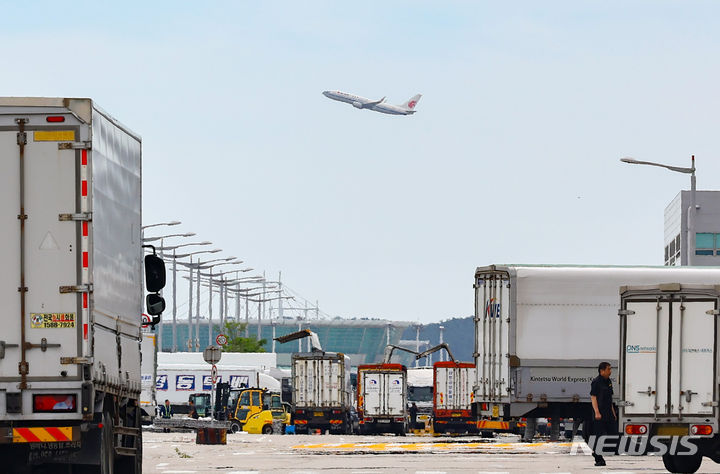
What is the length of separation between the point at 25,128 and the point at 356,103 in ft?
585

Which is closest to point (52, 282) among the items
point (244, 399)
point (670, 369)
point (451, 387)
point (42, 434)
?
point (42, 434)

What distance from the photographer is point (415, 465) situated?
27891 millimetres

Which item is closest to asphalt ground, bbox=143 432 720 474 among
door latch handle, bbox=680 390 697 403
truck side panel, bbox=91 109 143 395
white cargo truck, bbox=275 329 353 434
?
door latch handle, bbox=680 390 697 403

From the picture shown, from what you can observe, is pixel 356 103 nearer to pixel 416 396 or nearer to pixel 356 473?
pixel 416 396

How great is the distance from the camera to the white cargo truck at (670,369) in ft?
74.0

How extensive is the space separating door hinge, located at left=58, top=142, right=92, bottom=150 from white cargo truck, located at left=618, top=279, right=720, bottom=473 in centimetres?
984

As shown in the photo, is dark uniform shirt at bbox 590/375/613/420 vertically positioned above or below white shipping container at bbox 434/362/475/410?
above

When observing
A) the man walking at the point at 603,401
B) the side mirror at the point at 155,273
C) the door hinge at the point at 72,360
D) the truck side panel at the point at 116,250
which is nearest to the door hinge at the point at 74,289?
the truck side panel at the point at 116,250

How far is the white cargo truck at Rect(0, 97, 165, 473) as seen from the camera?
14742 mm

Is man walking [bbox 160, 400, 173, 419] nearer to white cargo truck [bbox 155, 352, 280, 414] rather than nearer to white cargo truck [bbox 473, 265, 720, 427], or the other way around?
white cargo truck [bbox 155, 352, 280, 414]

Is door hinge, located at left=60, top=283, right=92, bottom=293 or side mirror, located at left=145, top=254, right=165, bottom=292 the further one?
side mirror, located at left=145, top=254, right=165, bottom=292

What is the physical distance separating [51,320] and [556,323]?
17460mm

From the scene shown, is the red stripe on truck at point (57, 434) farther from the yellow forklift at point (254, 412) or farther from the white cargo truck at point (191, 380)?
the white cargo truck at point (191, 380)

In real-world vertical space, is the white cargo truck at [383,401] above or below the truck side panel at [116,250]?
below
